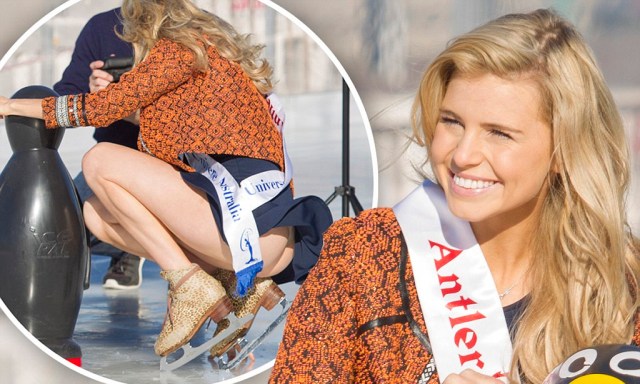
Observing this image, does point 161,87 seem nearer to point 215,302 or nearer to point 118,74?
point 118,74

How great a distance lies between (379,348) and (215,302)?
5.29 feet

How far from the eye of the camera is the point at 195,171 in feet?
9.81

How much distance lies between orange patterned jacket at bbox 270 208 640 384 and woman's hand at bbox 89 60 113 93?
5.14 feet

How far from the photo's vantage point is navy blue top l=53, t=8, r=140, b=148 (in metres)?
3.07

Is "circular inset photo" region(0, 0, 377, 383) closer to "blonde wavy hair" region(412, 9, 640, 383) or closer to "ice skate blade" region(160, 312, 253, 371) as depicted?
"ice skate blade" region(160, 312, 253, 371)

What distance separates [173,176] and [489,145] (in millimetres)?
1589

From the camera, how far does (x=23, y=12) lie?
322 cm

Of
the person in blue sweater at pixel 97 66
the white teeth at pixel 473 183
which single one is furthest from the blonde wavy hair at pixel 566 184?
the person in blue sweater at pixel 97 66

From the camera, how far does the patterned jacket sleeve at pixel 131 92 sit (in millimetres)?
2859

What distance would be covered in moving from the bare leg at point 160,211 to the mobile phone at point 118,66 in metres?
0.19

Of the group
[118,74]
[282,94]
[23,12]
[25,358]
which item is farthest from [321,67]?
[25,358]

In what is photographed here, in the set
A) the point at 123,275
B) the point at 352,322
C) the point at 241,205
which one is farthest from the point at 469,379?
the point at 123,275

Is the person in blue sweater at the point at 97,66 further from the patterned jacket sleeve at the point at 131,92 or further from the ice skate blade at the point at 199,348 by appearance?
the ice skate blade at the point at 199,348

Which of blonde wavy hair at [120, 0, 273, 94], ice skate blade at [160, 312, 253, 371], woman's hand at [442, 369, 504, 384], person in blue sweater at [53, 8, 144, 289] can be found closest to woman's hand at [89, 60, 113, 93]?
person in blue sweater at [53, 8, 144, 289]
